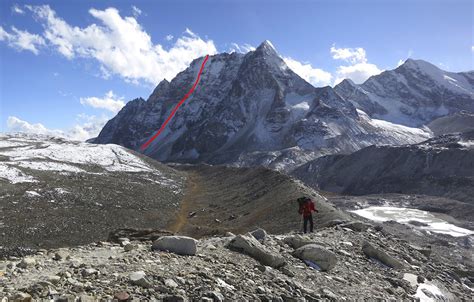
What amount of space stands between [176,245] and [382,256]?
12206mm

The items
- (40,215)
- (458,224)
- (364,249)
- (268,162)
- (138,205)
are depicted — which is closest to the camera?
(364,249)

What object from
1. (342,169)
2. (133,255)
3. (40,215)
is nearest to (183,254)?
(133,255)

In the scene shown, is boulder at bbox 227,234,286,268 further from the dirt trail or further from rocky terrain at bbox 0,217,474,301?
the dirt trail

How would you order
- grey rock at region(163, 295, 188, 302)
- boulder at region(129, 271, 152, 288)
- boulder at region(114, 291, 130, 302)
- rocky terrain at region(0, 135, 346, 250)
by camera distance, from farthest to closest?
rocky terrain at region(0, 135, 346, 250)
boulder at region(129, 271, 152, 288)
grey rock at region(163, 295, 188, 302)
boulder at region(114, 291, 130, 302)

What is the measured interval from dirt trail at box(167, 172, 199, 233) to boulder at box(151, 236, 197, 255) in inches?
1390

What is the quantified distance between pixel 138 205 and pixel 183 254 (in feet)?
159

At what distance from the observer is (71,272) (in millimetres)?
10586

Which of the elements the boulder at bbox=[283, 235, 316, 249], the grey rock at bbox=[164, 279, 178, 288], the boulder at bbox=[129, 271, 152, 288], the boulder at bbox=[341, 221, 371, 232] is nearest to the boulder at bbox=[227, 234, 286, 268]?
the boulder at bbox=[283, 235, 316, 249]

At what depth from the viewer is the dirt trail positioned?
5266cm

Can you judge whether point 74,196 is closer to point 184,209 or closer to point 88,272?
point 184,209

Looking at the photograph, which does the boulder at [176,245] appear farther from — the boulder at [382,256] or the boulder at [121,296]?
the boulder at [382,256]

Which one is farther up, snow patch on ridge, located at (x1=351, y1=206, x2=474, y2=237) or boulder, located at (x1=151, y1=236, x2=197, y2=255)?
boulder, located at (x1=151, y1=236, x2=197, y2=255)

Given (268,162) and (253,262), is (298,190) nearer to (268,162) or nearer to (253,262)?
(253,262)

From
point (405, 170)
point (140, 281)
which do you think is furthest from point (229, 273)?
point (405, 170)
